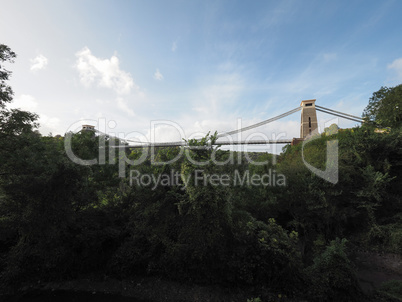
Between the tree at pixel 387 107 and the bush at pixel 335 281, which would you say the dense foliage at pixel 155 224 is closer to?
the bush at pixel 335 281

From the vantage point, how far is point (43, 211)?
23.0 feet

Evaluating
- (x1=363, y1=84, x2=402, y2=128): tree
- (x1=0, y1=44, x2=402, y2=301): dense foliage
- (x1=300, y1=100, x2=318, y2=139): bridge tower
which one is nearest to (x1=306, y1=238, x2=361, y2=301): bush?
(x1=0, y1=44, x2=402, y2=301): dense foliage

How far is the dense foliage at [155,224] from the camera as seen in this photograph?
6902mm

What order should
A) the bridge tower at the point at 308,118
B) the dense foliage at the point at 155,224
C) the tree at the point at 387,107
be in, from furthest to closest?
the bridge tower at the point at 308,118 → the tree at the point at 387,107 → the dense foliage at the point at 155,224

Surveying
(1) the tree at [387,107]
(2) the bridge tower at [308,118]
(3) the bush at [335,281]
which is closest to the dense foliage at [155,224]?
(3) the bush at [335,281]

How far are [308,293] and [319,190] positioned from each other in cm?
621

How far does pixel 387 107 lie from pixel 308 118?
10.8 m

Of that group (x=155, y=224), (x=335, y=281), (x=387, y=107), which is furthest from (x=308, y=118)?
(x=155, y=224)

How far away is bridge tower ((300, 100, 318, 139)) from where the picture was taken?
27875 mm

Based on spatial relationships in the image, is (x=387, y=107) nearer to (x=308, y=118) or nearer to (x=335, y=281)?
(x=308, y=118)

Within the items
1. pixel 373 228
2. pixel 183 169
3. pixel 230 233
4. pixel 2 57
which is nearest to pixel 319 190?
pixel 373 228

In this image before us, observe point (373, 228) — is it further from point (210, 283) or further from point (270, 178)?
point (210, 283)

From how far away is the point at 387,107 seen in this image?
17.9 metres

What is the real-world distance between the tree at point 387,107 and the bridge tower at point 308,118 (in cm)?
784
